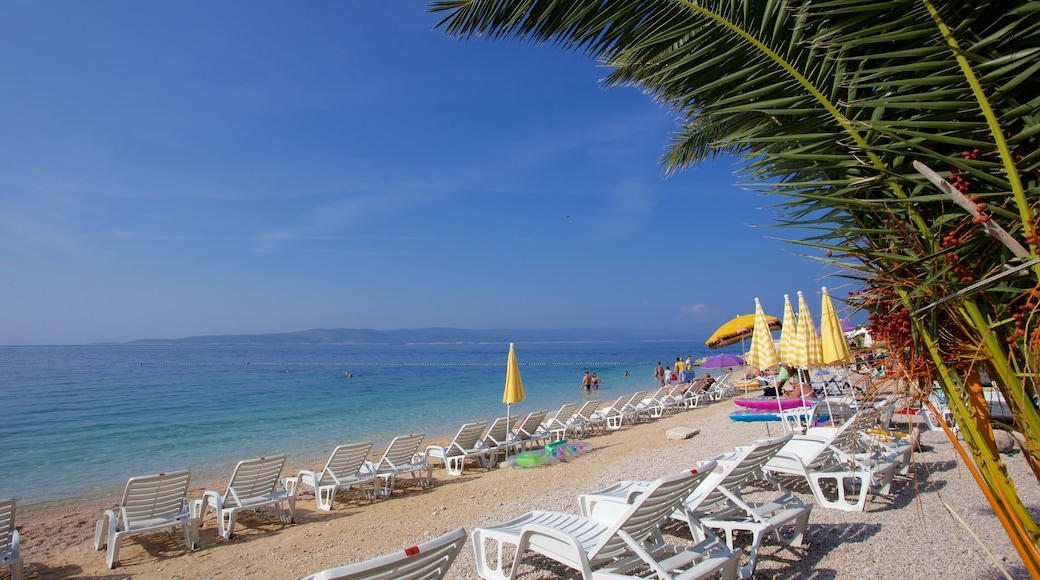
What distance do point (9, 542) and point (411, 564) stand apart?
5.43m

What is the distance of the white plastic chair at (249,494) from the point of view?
6809 mm

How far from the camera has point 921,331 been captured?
170cm

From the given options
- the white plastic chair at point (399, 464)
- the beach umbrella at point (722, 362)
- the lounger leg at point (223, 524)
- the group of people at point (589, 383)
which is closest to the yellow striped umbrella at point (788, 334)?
the white plastic chair at point (399, 464)

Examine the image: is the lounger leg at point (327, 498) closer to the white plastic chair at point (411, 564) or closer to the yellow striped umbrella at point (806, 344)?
the white plastic chair at point (411, 564)

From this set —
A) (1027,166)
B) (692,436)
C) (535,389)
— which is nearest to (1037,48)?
(1027,166)

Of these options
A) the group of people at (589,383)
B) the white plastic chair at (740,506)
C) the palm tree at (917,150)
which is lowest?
the group of people at (589,383)

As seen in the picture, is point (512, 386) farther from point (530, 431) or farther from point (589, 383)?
point (589, 383)

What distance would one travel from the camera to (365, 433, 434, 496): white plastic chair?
879 cm

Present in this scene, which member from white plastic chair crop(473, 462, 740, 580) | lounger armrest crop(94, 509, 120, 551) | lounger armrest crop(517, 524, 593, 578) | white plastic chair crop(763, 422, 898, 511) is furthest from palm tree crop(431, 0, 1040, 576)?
lounger armrest crop(94, 509, 120, 551)

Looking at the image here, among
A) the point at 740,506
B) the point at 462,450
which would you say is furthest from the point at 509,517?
the point at 462,450

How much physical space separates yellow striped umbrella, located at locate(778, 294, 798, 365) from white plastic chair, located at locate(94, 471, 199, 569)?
9135 mm

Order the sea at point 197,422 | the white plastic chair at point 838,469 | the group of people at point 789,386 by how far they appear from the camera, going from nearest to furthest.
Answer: the white plastic chair at point 838,469, the sea at point 197,422, the group of people at point 789,386

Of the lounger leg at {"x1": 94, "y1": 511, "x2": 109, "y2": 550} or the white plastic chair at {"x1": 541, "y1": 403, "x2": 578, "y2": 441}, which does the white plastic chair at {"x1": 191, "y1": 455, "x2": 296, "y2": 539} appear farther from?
the white plastic chair at {"x1": 541, "y1": 403, "x2": 578, "y2": 441}

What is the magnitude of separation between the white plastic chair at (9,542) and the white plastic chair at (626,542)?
453 centimetres
